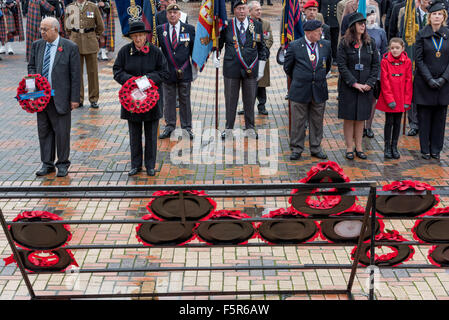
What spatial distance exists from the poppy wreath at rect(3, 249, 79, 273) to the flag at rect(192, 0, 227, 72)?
5.82 m

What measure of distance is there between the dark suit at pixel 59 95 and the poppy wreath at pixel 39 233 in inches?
160

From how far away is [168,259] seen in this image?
6.25m

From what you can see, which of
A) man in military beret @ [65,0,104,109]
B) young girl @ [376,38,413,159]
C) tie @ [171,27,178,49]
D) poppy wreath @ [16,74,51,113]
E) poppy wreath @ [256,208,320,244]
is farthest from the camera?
man in military beret @ [65,0,104,109]

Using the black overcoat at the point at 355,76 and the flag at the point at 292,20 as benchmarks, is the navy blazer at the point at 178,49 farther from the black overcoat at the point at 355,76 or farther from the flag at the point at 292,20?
the black overcoat at the point at 355,76

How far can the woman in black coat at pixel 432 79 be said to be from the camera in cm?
897

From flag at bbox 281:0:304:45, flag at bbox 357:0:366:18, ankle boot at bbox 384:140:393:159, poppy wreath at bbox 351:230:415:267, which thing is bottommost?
ankle boot at bbox 384:140:393:159

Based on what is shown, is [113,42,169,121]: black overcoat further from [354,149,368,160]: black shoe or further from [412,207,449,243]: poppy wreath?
[412,207,449,243]: poppy wreath

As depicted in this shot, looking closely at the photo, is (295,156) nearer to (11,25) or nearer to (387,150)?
(387,150)

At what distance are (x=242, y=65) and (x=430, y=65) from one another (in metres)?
2.93

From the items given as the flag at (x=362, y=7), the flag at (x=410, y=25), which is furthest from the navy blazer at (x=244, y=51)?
the flag at (x=410, y=25)

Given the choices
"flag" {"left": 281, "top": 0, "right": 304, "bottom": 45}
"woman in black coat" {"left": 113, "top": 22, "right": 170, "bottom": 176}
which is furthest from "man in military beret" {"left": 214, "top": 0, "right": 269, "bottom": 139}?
"woman in black coat" {"left": 113, "top": 22, "right": 170, "bottom": 176}

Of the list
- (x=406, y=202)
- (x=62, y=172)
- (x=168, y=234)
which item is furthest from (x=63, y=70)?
(x=406, y=202)

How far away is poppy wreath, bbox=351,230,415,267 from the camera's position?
4.77 metres

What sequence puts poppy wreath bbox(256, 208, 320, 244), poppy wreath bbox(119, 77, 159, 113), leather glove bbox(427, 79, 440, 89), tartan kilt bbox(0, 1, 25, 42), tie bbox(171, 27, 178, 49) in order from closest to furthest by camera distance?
poppy wreath bbox(256, 208, 320, 244)
poppy wreath bbox(119, 77, 159, 113)
leather glove bbox(427, 79, 440, 89)
tie bbox(171, 27, 178, 49)
tartan kilt bbox(0, 1, 25, 42)
